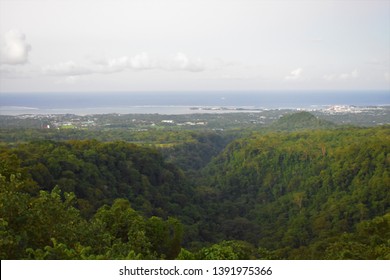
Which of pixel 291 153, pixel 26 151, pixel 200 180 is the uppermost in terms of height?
pixel 26 151

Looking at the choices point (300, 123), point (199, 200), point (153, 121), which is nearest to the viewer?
point (199, 200)

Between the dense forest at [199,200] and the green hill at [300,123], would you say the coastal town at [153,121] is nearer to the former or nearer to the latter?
the green hill at [300,123]

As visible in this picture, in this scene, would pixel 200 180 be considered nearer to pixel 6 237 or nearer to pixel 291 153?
pixel 291 153

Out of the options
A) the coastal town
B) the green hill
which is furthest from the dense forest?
the green hill

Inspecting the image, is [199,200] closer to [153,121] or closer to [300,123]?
[300,123]

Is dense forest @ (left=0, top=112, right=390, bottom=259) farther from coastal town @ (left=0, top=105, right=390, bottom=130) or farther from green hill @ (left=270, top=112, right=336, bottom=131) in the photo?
green hill @ (left=270, top=112, right=336, bottom=131)

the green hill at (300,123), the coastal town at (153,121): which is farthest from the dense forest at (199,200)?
the green hill at (300,123)

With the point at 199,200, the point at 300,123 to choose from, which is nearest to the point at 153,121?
the point at 300,123

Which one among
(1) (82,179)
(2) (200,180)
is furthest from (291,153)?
(1) (82,179)

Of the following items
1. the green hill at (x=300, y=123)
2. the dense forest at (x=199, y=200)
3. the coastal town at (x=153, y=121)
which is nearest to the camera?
the dense forest at (x=199, y=200)
